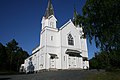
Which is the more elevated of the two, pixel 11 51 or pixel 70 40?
pixel 70 40

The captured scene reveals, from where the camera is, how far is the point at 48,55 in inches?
1495

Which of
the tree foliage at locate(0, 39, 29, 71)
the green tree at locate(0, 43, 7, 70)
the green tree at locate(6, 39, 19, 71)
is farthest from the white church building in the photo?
the green tree at locate(6, 39, 19, 71)

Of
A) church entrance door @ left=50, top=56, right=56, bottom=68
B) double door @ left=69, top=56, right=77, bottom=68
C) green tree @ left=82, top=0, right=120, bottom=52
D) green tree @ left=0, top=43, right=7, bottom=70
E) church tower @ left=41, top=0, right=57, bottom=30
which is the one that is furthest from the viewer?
green tree @ left=0, top=43, right=7, bottom=70

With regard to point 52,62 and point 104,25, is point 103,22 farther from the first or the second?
point 52,62

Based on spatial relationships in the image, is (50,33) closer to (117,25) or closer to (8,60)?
(117,25)

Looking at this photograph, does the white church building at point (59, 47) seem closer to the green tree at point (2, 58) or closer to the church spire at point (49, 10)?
the church spire at point (49, 10)

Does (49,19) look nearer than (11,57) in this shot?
Yes

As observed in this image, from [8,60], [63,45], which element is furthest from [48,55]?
[8,60]

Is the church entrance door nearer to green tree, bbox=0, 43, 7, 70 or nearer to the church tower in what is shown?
the church tower

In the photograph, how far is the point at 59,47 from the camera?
40.0 meters

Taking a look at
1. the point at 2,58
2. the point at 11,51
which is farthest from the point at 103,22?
the point at 11,51

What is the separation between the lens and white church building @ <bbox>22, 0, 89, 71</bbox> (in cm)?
3828

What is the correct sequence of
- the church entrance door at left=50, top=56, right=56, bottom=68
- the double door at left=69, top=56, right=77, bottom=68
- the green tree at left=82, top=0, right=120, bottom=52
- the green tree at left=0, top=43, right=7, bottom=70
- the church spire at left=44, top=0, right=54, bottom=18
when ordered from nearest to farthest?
the green tree at left=82, top=0, right=120, bottom=52
the church entrance door at left=50, top=56, right=56, bottom=68
the double door at left=69, top=56, right=77, bottom=68
the church spire at left=44, top=0, right=54, bottom=18
the green tree at left=0, top=43, right=7, bottom=70

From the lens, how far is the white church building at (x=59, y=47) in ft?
126
